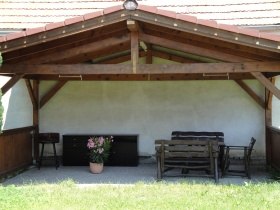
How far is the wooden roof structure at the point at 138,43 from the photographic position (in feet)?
22.1

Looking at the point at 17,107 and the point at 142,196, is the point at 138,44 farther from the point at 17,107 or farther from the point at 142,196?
the point at 17,107

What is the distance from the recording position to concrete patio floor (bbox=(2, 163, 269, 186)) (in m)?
7.98

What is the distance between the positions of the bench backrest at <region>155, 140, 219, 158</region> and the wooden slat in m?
1.45

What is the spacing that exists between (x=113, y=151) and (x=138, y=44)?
11.8 ft

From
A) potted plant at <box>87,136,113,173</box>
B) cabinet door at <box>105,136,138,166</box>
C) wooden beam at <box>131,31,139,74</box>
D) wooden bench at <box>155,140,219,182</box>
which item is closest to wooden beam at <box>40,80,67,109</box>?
cabinet door at <box>105,136,138,166</box>

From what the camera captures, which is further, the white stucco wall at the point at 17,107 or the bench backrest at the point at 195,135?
the bench backrest at the point at 195,135

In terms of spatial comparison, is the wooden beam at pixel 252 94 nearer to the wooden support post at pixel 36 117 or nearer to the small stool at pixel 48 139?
the small stool at pixel 48 139

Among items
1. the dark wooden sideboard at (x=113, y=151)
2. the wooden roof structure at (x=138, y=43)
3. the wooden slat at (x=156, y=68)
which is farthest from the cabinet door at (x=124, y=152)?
the wooden slat at (x=156, y=68)

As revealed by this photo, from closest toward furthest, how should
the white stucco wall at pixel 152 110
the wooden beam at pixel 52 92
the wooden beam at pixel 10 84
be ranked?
1. the wooden beam at pixel 10 84
2. the white stucco wall at pixel 152 110
3. the wooden beam at pixel 52 92

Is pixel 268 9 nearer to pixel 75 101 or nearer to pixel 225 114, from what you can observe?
pixel 225 114

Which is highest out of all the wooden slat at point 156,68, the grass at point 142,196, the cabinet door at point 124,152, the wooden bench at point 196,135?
the wooden slat at point 156,68

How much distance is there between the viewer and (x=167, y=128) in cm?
1066

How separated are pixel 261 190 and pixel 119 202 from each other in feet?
8.05

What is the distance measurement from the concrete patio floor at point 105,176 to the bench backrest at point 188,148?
51cm
